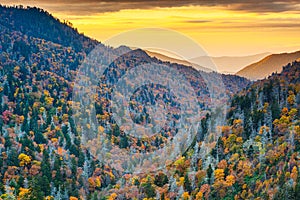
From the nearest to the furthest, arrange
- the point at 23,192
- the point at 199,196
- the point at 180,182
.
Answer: the point at 199,196 → the point at 180,182 → the point at 23,192

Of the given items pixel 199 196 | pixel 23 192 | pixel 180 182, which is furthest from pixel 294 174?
pixel 23 192

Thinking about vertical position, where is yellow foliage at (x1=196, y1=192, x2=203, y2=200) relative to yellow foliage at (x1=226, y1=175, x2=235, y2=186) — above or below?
below

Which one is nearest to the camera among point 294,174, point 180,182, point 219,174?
point 294,174

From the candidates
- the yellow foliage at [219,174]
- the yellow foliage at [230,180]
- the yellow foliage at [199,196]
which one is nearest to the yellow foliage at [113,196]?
the yellow foliage at [199,196]

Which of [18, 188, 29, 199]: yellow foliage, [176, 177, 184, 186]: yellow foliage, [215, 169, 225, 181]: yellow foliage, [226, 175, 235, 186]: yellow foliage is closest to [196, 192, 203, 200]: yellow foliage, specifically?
[215, 169, 225, 181]: yellow foliage

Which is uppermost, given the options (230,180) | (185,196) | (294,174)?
(294,174)

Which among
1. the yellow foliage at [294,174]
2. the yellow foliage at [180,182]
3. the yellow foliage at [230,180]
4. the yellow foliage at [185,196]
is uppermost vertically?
the yellow foliage at [294,174]

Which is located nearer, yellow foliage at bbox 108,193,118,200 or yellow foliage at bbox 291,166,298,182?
yellow foliage at bbox 291,166,298,182

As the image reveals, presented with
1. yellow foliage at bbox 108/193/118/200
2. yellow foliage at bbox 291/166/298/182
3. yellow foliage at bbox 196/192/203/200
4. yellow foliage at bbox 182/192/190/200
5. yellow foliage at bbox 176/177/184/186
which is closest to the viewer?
yellow foliage at bbox 291/166/298/182

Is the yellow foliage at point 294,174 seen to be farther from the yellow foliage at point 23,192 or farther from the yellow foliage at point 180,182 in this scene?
the yellow foliage at point 23,192

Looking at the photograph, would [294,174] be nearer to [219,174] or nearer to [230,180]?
[230,180]

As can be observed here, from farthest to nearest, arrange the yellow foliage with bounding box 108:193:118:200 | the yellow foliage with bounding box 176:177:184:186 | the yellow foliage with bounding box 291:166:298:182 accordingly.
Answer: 1. the yellow foliage with bounding box 108:193:118:200
2. the yellow foliage with bounding box 176:177:184:186
3. the yellow foliage with bounding box 291:166:298:182

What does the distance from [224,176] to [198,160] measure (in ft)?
76.7

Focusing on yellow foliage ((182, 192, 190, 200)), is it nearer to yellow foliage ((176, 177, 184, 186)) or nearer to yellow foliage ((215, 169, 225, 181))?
yellow foliage ((176, 177, 184, 186))
